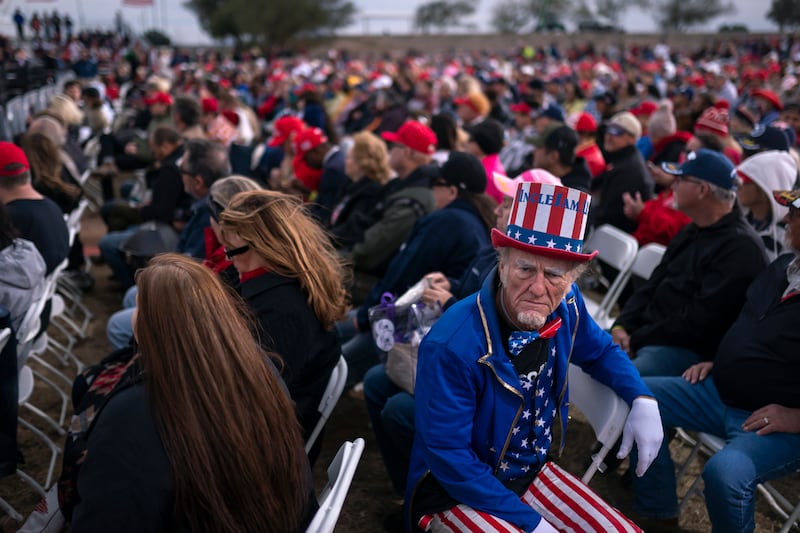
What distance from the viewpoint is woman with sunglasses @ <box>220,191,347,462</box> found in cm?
265

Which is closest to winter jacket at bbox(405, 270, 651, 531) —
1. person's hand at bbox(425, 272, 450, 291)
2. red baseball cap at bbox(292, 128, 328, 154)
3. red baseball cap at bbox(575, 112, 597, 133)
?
person's hand at bbox(425, 272, 450, 291)

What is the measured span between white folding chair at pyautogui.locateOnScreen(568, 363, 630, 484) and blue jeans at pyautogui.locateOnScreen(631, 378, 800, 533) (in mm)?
342

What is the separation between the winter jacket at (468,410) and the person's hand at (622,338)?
156 centimetres

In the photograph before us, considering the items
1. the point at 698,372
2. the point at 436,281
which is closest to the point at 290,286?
the point at 436,281

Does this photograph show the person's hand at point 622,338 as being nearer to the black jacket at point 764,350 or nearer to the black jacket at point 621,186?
the black jacket at point 764,350

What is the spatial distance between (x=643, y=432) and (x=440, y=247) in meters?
1.62

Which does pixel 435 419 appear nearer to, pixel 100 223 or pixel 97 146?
pixel 100 223

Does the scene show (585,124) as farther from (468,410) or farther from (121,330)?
(468,410)

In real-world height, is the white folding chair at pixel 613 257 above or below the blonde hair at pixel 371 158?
below

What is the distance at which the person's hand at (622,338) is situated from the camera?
12.1 feet

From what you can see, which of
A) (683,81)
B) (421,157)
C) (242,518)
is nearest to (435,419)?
(242,518)

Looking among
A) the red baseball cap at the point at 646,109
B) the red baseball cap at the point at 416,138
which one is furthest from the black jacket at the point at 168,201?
the red baseball cap at the point at 646,109

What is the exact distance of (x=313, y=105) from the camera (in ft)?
32.0

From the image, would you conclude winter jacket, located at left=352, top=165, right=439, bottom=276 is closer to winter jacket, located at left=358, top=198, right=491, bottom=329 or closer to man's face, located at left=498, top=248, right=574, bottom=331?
winter jacket, located at left=358, top=198, right=491, bottom=329
